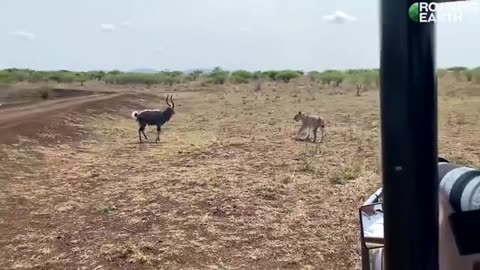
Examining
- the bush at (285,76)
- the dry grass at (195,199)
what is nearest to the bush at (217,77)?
the bush at (285,76)

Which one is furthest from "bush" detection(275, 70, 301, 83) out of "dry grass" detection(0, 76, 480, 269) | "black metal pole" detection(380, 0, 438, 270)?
"black metal pole" detection(380, 0, 438, 270)

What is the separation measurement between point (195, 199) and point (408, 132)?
5.86 metres

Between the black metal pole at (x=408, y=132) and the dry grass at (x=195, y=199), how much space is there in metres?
0.50

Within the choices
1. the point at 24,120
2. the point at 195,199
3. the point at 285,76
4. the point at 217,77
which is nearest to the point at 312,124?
the point at 195,199

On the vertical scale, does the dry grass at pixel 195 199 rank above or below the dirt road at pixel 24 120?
below

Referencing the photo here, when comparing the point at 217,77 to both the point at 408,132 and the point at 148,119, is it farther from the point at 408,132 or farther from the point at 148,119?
the point at 408,132

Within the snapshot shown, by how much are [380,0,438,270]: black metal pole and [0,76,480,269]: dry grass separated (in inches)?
19.5

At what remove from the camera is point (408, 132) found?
75cm

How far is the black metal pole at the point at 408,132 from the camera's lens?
2.45 feet

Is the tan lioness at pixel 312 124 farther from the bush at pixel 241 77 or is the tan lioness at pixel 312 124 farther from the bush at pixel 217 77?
the bush at pixel 241 77

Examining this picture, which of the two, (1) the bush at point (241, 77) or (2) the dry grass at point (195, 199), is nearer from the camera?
(2) the dry grass at point (195, 199)

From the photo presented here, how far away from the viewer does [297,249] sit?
4.66 m

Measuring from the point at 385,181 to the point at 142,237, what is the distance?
4.55 metres

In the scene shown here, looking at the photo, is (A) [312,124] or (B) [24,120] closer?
(A) [312,124]
